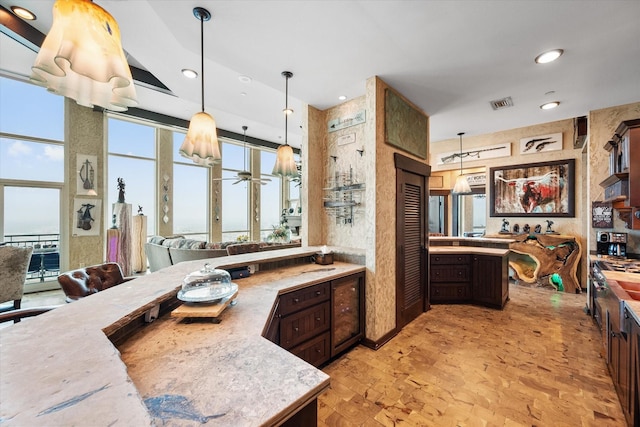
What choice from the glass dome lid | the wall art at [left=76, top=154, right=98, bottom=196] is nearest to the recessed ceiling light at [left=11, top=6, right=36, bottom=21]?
the wall art at [left=76, top=154, right=98, bottom=196]

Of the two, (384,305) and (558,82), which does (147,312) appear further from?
(558,82)

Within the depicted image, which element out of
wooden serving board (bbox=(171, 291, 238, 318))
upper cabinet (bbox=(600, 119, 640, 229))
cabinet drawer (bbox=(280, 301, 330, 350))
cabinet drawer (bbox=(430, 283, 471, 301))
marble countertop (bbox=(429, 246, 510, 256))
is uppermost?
upper cabinet (bbox=(600, 119, 640, 229))

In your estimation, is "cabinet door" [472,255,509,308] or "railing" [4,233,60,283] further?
"railing" [4,233,60,283]

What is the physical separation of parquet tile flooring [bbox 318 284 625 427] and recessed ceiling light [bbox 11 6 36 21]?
202 inches

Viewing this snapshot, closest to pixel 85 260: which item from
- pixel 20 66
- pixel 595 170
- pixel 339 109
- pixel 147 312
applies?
pixel 20 66

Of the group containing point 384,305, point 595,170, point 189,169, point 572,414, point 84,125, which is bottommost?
point 572,414

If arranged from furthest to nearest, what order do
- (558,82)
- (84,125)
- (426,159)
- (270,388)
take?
(84,125)
(426,159)
(558,82)
(270,388)

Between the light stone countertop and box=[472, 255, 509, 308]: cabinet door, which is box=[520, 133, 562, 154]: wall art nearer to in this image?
box=[472, 255, 509, 308]: cabinet door

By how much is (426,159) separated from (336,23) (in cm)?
243

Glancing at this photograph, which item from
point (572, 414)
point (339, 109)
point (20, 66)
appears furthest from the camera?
point (20, 66)

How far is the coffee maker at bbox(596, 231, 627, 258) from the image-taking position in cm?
322

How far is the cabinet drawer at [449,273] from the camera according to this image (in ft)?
13.5

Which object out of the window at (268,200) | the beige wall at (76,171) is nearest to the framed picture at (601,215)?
the window at (268,200)

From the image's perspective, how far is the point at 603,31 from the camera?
2059mm
